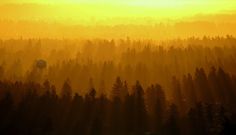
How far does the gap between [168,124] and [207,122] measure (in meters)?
20.2

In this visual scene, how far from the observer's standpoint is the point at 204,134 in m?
178

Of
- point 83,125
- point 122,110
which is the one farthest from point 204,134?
point 83,125

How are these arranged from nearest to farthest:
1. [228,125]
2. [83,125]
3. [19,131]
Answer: [228,125] → [19,131] → [83,125]

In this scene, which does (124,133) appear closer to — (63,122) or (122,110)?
(122,110)

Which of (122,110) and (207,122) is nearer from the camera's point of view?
(207,122)

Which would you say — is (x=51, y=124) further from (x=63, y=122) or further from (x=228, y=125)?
(x=228, y=125)

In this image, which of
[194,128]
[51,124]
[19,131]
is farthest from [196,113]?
[19,131]

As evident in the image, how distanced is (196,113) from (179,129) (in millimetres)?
22991

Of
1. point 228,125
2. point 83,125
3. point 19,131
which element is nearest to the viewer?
point 228,125

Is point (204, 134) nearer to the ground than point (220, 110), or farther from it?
nearer to the ground

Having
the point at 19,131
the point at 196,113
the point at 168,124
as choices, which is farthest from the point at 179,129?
the point at 19,131

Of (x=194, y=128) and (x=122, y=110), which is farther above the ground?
(x=122, y=110)

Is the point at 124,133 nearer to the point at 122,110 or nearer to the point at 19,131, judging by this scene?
the point at 122,110

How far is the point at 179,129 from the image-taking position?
176m
